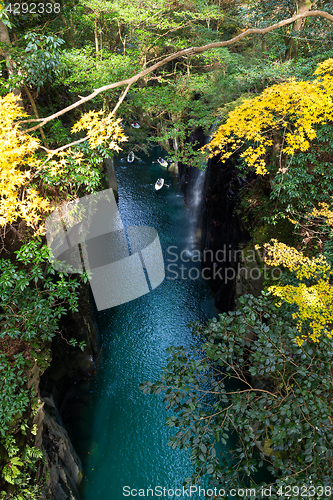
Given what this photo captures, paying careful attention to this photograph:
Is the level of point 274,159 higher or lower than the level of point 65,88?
lower

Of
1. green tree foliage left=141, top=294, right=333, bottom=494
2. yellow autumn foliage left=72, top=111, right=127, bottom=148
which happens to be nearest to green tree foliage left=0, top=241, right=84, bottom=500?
yellow autumn foliage left=72, top=111, right=127, bottom=148

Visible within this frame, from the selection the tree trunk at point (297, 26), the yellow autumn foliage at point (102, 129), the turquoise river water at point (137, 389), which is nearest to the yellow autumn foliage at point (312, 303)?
the yellow autumn foliage at point (102, 129)

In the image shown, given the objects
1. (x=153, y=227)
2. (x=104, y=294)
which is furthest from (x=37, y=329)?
(x=153, y=227)

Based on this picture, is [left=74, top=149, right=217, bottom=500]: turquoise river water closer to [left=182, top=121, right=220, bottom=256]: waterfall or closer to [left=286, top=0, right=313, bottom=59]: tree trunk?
[left=182, top=121, right=220, bottom=256]: waterfall

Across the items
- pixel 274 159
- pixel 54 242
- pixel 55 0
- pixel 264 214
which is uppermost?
pixel 55 0

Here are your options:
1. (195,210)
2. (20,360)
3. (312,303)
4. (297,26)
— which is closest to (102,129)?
(20,360)

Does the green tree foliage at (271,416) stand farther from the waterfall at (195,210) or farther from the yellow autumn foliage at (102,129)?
the waterfall at (195,210)

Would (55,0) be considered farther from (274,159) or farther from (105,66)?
(274,159)

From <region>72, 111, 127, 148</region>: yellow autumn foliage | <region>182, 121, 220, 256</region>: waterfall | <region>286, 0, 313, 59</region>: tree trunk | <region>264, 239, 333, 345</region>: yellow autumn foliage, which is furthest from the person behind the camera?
<region>182, 121, 220, 256</region>: waterfall
